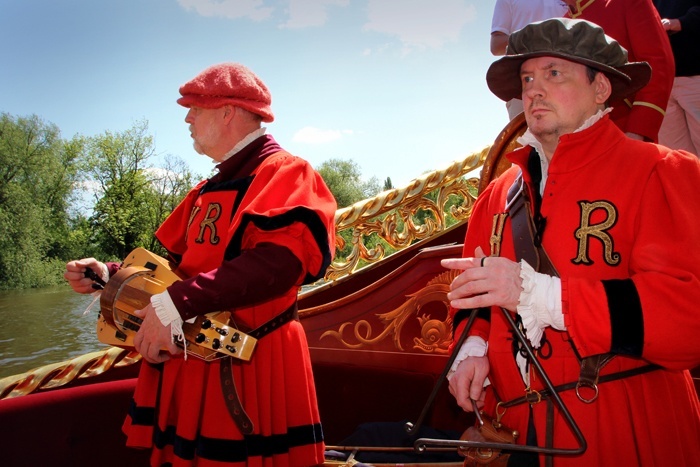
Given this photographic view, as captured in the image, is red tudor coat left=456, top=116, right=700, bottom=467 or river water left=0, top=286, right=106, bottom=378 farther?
river water left=0, top=286, right=106, bottom=378

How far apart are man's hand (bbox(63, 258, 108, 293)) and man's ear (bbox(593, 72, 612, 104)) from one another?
5.95ft

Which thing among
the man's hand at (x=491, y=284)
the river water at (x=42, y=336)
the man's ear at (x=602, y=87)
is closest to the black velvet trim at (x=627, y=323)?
the man's hand at (x=491, y=284)

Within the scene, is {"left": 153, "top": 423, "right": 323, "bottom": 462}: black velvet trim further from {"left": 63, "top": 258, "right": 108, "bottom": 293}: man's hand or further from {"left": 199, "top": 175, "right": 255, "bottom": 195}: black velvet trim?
{"left": 199, "top": 175, "right": 255, "bottom": 195}: black velvet trim

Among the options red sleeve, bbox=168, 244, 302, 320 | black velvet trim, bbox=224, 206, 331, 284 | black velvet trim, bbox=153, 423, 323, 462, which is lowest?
black velvet trim, bbox=153, 423, 323, 462

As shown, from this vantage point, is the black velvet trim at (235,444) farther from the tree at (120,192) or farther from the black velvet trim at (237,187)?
the tree at (120,192)

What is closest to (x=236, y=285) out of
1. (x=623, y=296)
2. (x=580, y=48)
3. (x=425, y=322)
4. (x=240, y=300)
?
(x=240, y=300)

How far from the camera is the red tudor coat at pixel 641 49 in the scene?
2016mm

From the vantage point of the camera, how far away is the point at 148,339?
1.54 metres

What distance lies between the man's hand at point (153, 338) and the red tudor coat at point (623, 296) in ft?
2.96

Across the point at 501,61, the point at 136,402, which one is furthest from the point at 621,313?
the point at 136,402

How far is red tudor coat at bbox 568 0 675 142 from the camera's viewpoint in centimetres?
202

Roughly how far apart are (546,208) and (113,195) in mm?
25784

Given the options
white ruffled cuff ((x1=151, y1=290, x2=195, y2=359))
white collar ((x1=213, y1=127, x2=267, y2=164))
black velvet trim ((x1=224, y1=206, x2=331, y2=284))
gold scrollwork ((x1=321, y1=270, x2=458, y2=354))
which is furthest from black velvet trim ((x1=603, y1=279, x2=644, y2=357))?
gold scrollwork ((x1=321, y1=270, x2=458, y2=354))

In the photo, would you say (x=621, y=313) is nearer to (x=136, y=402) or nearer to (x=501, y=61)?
(x=501, y=61)
